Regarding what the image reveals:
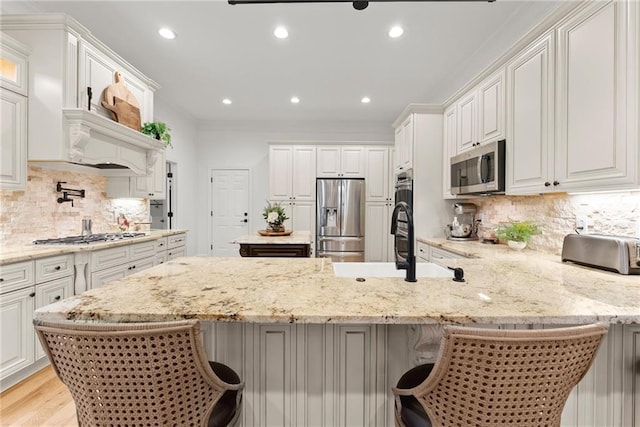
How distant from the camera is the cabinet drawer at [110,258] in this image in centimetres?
261

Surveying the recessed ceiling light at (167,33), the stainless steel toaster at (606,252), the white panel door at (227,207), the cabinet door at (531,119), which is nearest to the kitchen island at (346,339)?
the stainless steel toaster at (606,252)

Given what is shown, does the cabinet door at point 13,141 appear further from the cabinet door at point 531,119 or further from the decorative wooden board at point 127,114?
the cabinet door at point 531,119

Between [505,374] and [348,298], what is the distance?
0.48 meters

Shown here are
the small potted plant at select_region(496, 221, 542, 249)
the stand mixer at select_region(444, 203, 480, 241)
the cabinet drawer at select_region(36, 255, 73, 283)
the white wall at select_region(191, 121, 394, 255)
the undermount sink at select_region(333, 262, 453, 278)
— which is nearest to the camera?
the undermount sink at select_region(333, 262, 453, 278)

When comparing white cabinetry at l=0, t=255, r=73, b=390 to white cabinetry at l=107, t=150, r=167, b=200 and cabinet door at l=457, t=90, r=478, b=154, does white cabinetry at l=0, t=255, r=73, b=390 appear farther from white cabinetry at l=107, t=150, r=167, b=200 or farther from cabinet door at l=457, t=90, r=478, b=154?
cabinet door at l=457, t=90, r=478, b=154

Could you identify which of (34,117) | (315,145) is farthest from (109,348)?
(315,145)

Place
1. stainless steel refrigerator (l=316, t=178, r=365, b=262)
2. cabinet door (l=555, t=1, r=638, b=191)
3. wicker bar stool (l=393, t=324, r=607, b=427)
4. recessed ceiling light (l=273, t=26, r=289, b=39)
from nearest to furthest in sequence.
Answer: wicker bar stool (l=393, t=324, r=607, b=427)
cabinet door (l=555, t=1, r=638, b=191)
recessed ceiling light (l=273, t=26, r=289, b=39)
stainless steel refrigerator (l=316, t=178, r=365, b=262)

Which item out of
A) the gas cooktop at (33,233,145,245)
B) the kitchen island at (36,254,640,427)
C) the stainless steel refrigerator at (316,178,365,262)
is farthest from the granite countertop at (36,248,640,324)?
the stainless steel refrigerator at (316,178,365,262)

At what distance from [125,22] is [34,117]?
49.0 inches

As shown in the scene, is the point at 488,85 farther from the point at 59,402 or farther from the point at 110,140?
the point at 59,402

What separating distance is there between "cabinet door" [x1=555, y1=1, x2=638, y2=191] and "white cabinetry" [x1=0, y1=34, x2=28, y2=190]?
13.2ft

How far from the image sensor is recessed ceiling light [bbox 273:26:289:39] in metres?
2.93

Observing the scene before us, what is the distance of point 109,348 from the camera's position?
73 cm

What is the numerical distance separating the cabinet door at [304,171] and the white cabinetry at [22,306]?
3.70 m
